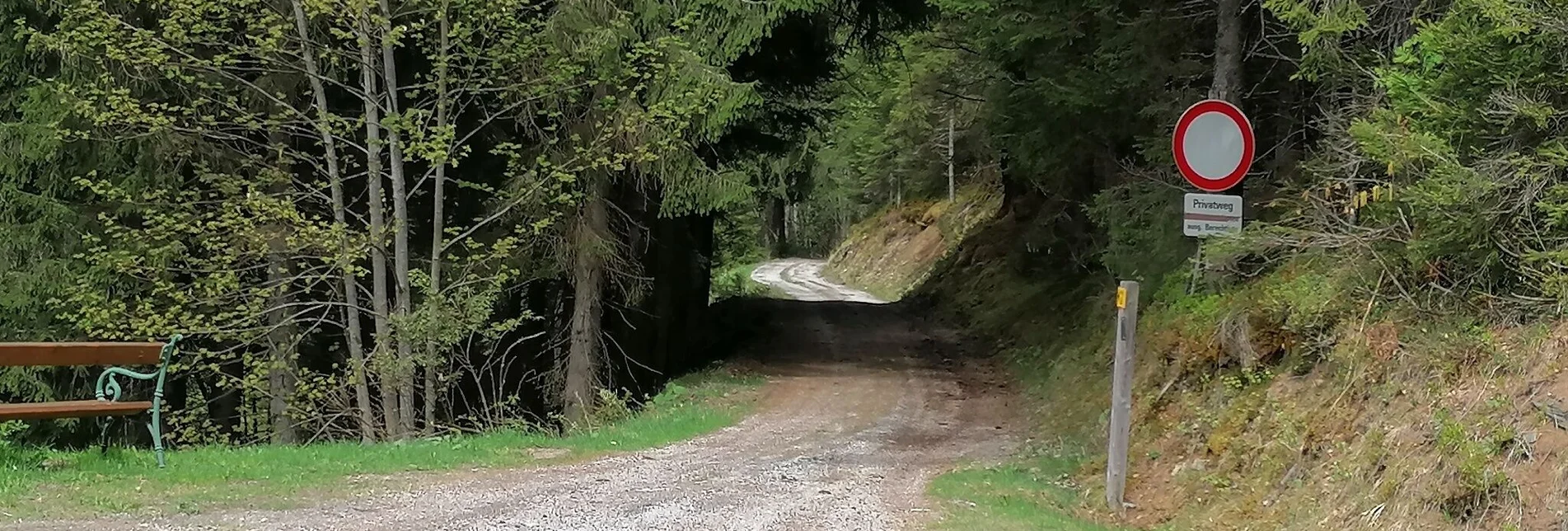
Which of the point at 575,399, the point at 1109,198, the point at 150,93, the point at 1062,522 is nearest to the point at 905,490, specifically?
the point at 1062,522

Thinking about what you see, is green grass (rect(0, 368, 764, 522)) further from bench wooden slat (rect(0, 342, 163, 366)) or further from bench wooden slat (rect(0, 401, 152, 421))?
bench wooden slat (rect(0, 342, 163, 366))

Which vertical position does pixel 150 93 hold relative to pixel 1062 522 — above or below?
above

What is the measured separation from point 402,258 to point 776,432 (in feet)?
17.6

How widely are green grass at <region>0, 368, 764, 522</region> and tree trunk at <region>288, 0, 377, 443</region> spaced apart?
8.99ft

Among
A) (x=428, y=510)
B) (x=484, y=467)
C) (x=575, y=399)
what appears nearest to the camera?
(x=428, y=510)

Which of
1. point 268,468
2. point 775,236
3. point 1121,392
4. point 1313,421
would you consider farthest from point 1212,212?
point 775,236

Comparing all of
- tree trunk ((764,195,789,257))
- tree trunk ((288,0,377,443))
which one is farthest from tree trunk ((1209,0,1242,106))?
tree trunk ((764,195,789,257))

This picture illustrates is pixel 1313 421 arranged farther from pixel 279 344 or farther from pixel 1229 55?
pixel 279 344

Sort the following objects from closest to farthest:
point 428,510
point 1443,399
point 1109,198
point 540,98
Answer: point 1443,399, point 428,510, point 1109,198, point 540,98

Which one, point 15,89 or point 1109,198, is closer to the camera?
point 1109,198

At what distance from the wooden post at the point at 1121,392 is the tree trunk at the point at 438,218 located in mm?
7965

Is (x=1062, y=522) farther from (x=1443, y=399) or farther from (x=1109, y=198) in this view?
(x=1109, y=198)

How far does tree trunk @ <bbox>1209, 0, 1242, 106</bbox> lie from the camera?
9.88m

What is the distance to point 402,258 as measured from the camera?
13578 mm
